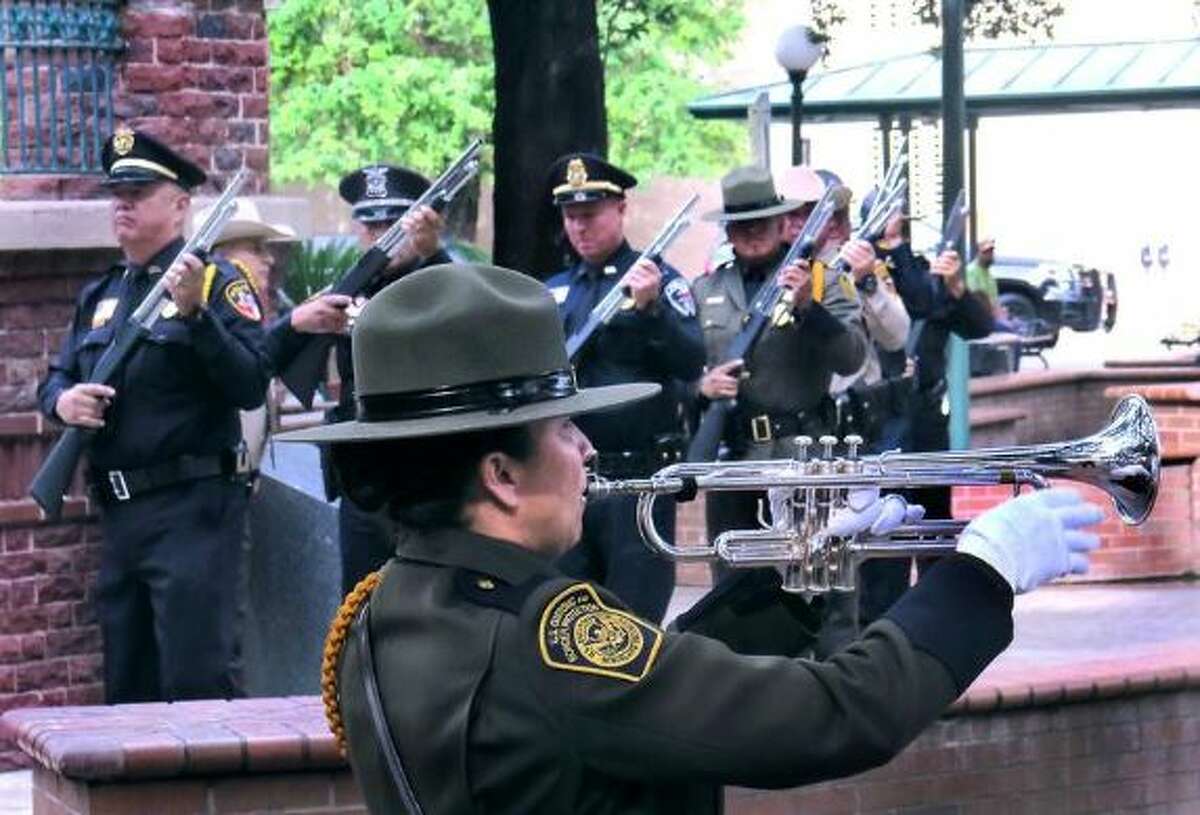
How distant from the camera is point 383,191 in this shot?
909cm

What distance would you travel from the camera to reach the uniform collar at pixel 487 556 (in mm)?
3232

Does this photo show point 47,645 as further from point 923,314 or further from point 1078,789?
point 923,314

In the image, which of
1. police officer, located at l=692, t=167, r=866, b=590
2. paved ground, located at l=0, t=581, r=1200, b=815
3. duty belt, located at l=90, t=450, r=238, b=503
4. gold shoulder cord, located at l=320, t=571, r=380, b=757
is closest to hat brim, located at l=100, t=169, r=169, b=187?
duty belt, located at l=90, t=450, r=238, b=503

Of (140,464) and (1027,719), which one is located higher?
(140,464)

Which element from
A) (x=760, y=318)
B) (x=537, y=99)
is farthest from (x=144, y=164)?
(x=537, y=99)

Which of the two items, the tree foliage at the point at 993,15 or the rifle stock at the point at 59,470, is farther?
the tree foliage at the point at 993,15

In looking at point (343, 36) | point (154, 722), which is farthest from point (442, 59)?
point (154, 722)

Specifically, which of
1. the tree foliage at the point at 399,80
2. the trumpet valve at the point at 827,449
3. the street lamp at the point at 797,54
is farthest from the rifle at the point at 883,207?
the tree foliage at the point at 399,80

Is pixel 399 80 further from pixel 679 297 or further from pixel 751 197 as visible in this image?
pixel 679 297

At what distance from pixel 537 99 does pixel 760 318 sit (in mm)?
3588

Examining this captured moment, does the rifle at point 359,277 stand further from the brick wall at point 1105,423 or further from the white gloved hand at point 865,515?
the white gloved hand at point 865,515

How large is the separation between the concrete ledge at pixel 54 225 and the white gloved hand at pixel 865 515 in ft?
19.5

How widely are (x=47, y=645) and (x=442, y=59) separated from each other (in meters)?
29.7

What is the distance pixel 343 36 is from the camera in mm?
37656
